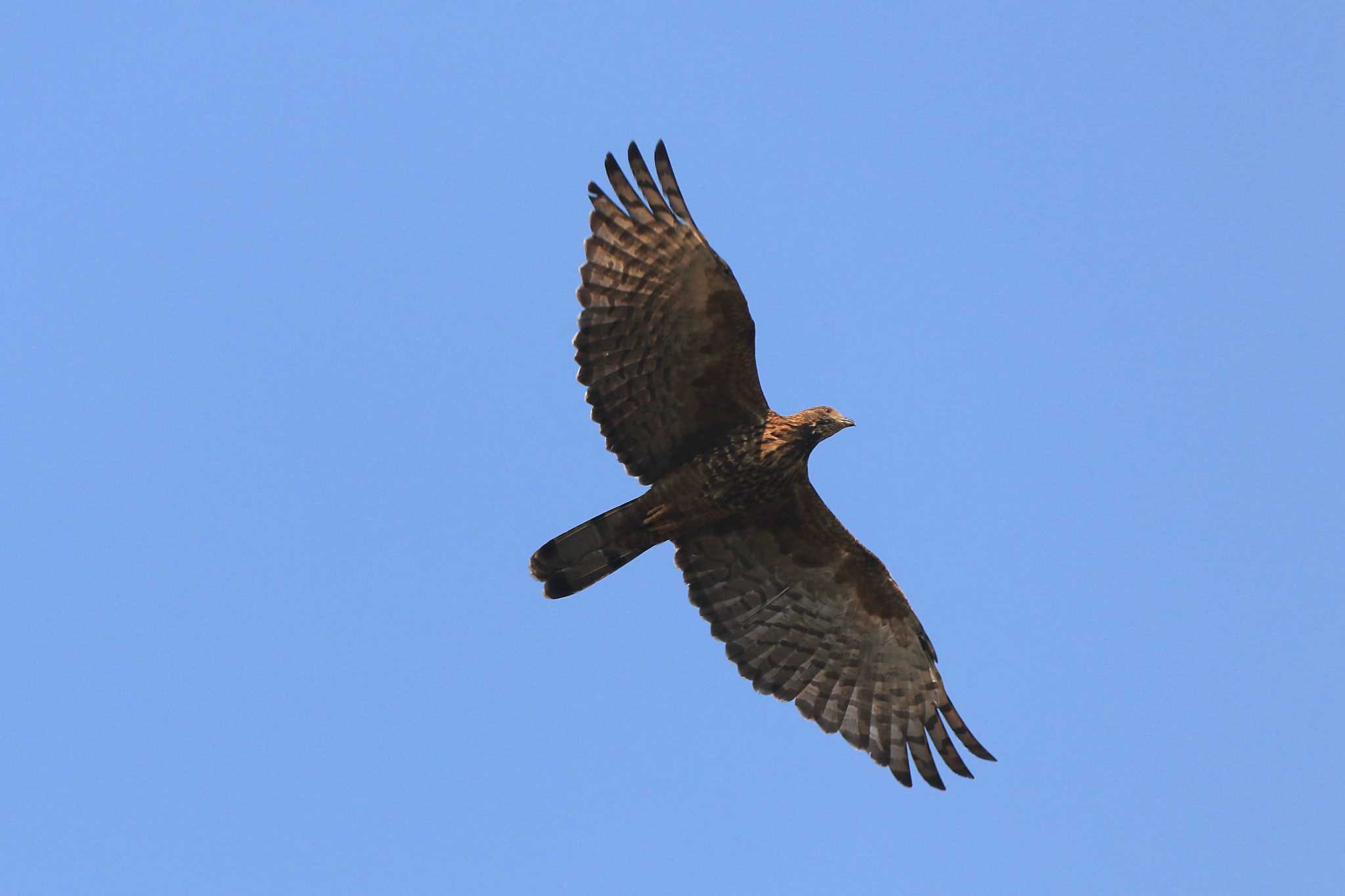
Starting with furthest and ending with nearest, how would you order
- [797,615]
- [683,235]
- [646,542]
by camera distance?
[797,615], [646,542], [683,235]

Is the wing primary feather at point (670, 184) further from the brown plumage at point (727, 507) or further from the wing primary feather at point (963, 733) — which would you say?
the wing primary feather at point (963, 733)

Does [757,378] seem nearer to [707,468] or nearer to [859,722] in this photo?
[707,468]

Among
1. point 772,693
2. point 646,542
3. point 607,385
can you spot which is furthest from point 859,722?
point 607,385

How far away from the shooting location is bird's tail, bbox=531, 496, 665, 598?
492 inches

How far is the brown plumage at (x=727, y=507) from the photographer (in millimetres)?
12219

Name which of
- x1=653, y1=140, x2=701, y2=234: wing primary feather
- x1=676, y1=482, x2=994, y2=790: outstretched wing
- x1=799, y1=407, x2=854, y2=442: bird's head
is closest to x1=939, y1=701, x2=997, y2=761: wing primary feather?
x1=676, y1=482, x2=994, y2=790: outstretched wing

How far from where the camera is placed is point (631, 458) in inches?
504

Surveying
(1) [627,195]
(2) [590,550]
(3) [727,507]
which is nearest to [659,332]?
(1) [627,195]

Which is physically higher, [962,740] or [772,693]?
[772,693]

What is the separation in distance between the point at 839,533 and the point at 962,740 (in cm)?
210

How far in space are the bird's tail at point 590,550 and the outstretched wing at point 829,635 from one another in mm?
847

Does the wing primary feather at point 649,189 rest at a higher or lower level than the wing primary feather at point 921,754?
higher

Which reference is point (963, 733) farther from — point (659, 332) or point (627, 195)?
point (627, 195)

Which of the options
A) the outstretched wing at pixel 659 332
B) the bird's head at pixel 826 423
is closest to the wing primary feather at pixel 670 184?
the outstretched wing at pixel 659 332
